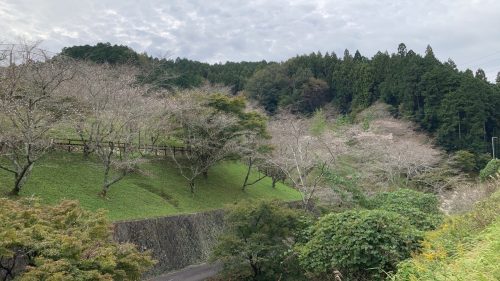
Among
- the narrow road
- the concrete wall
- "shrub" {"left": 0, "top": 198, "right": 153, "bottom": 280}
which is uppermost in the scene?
"shrub" {"left": 0, "top": 198, "right": 153, "bottom": 280}

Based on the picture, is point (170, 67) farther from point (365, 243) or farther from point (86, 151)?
point (365, 243)

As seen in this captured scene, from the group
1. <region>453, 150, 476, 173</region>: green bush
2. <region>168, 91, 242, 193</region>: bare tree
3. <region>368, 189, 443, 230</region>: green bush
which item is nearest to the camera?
<region>368, 189, 443, 230</region>: green bush

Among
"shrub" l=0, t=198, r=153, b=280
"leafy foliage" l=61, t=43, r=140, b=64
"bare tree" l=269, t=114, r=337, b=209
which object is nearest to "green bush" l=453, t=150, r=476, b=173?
"bare tree" l=269, t=114, r=337, b=209

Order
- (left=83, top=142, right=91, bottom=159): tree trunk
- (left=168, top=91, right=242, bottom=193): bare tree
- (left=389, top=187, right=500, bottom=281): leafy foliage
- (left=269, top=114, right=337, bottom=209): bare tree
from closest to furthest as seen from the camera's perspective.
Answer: (left=389, top=187, right=500, bottom=281): leafy foliage, (left=269, top=114, right=337, bottom=209): bare tree, (left=83, top=142, right=91, bottom=159): tree trunk, (left=168, top=91, right=242, bottom=193): bare tree

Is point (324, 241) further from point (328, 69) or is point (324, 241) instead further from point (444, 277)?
point (328, 69)

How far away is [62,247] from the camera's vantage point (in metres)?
9.80

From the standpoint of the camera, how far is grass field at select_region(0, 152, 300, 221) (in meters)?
20.2

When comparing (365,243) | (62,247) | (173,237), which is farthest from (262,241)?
(62,247)

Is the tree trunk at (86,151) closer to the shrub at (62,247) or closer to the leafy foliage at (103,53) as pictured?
the shrub at (62,247)

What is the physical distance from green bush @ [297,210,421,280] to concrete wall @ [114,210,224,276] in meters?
9.39

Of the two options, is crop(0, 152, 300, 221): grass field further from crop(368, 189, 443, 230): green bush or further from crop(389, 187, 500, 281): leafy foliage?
crop(389, 187, 500, 281): leafy foliage

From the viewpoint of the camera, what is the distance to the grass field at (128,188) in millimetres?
20156

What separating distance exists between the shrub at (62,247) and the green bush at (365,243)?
208 inches

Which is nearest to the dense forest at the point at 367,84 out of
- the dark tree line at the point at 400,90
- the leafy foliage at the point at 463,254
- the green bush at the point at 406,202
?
the dark tree line at the point at 400,90
